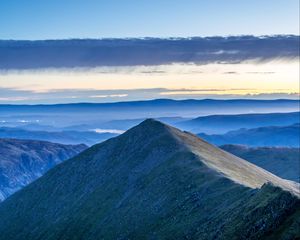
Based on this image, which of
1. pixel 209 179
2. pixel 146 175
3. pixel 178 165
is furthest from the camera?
pixel 146 175

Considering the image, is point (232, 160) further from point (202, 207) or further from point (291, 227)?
point (291, 227)

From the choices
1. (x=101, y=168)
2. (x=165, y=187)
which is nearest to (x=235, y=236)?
(x=165, y=187)

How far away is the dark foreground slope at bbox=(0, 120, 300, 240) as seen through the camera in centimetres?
7738

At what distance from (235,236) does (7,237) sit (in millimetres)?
132216

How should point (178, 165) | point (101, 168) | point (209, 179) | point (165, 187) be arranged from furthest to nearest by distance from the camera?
point (101, 168)
point (178, 165)
point (165, 187)
point (209, 179)

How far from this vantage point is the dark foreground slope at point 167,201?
7738 cm

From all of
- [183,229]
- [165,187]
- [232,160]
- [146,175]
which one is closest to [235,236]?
→ [183,229]

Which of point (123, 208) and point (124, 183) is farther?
point (124, 183)

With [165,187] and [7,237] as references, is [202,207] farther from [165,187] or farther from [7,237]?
[7,237]

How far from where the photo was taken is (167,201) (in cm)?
12725

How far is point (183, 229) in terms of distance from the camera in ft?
332

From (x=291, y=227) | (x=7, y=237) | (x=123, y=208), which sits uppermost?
(x=291, y=227)

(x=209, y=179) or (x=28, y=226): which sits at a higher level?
(x=209, y=179)

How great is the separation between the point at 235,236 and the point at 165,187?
63.4 m
